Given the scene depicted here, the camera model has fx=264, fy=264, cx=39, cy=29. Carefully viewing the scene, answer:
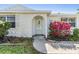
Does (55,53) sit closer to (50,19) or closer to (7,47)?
(7,47)

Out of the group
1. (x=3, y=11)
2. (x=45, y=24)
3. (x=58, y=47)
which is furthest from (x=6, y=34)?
(x=58, y=47)

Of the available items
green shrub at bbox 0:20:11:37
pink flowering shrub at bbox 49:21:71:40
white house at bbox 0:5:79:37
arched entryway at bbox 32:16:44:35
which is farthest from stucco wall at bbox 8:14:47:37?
green shrub at bbox 0:20:11:37

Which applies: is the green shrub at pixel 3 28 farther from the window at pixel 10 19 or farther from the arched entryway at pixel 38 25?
the arched entryway at pixel 38 25

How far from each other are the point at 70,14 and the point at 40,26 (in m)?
3.28

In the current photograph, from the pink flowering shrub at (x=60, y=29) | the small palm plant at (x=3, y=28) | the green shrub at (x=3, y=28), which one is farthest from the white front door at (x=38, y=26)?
A: the green shrub at (x=3, y=28)

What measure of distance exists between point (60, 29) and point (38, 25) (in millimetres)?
2993

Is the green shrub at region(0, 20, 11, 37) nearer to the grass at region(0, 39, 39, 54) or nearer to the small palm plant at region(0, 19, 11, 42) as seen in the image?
the small palm plant at region(0, 19, 11, 42)

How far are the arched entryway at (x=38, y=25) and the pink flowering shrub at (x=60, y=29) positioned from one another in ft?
5.76

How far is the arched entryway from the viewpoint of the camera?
83.6 feet

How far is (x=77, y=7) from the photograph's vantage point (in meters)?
25.8

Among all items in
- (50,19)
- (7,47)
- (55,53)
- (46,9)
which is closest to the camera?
(55,53)

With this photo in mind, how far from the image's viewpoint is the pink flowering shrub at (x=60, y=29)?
2356cm

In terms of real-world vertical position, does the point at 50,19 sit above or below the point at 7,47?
above

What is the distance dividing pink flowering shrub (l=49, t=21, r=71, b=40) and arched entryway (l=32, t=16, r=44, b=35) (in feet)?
5.76
